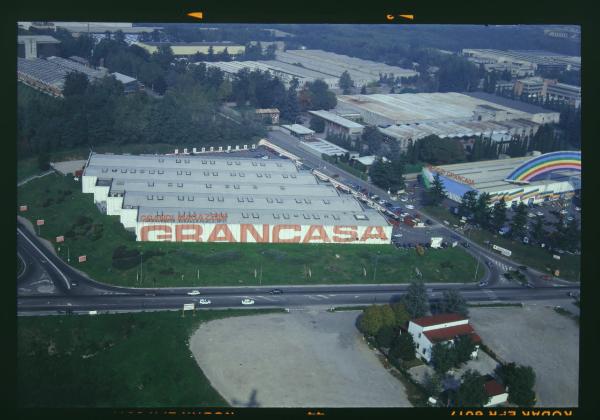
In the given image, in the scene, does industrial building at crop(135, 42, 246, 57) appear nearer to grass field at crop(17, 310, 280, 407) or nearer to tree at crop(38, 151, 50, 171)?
tree at crop(38, 151, 50, 171)

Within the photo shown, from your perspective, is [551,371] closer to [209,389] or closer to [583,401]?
[583,401]

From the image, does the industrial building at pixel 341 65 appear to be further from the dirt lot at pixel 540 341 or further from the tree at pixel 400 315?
the tree at pixel 400 315

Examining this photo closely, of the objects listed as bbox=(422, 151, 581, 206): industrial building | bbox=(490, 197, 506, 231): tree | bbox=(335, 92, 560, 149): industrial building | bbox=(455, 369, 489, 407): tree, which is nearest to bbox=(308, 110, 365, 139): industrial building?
bbox=(335, 92, 560, 149): industrial building

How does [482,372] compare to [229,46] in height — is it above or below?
below

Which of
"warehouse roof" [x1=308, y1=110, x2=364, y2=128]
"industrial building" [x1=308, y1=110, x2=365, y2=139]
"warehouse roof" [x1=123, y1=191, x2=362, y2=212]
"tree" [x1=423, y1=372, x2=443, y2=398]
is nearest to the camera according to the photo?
"tree" [x1=423, y1=372, x2=443, y2=398]

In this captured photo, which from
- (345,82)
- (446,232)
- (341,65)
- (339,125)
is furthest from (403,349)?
(341,65)

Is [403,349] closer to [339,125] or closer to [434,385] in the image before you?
[434,385]
